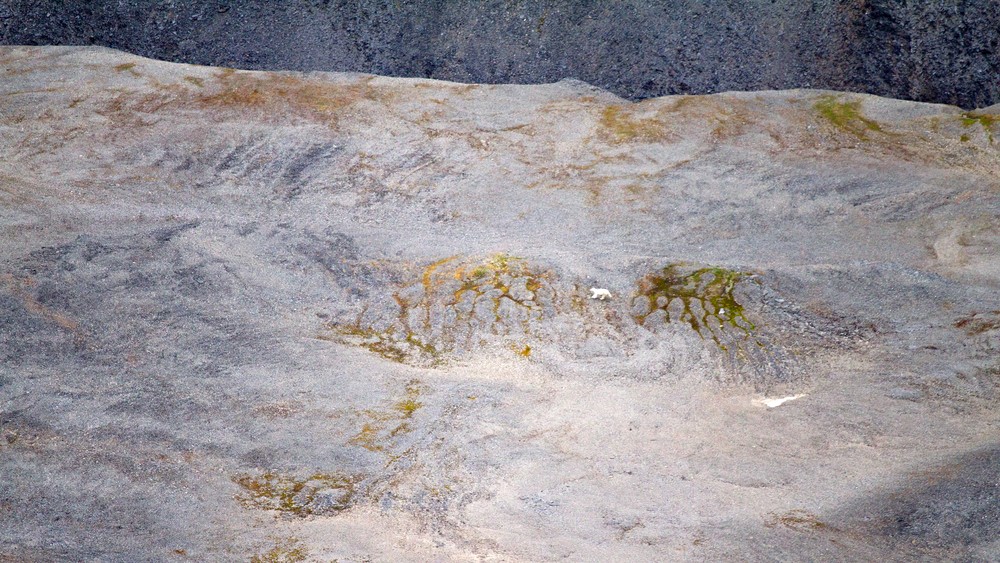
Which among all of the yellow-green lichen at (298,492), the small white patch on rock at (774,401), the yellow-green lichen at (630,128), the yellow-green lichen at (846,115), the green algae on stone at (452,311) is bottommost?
the yellow-green lichen at (298,492)

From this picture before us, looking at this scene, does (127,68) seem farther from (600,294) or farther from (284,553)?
(284,553)

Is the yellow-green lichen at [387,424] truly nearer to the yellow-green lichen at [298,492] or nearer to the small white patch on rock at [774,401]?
the yellow-green lichen at [298,492]

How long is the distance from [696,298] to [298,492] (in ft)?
8.09

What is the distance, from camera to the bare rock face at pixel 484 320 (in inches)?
135

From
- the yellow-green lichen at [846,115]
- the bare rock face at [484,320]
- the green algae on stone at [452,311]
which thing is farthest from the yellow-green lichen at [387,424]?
the yellow-green lichen at [846,115]

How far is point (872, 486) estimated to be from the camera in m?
3.57

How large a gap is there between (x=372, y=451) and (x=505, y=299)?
136 centimetres

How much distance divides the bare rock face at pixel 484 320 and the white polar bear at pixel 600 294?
1.6 inches

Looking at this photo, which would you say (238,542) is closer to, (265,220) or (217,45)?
(265,220)

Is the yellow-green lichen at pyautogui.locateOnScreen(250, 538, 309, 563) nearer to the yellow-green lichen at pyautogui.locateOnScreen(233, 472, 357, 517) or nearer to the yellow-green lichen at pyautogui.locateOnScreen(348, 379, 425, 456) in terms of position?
the yellow-green lichen at pyautogui.locateOnScreen(233, 472, 357, 517)

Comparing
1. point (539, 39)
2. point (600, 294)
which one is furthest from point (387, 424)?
point (539, 39)

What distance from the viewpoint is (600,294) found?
4969 millimetres

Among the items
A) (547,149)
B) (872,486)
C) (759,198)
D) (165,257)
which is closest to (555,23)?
(547,149)

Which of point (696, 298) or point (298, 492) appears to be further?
point (696, 298)
